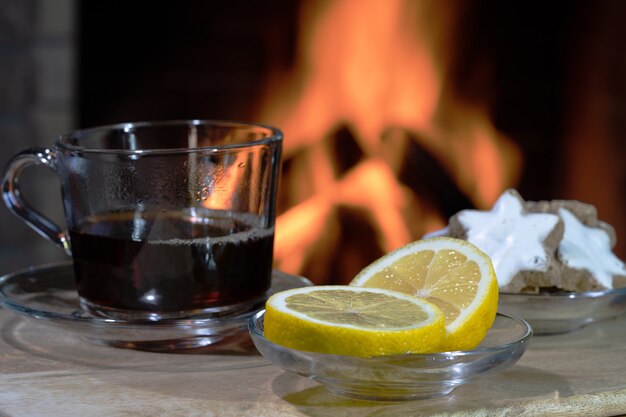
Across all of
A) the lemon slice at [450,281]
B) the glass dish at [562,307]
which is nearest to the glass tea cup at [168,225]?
the lemon slice at [450,281]

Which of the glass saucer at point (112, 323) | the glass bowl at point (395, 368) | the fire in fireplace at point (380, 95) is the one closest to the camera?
the glass bowl at point (395, 368)

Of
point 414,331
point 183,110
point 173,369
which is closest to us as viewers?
point 414,331

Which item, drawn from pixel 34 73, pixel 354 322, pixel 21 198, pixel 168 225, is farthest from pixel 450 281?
pixel 34 73

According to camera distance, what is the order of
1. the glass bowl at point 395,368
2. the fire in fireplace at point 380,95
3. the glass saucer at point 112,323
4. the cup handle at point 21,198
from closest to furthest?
the glass bowl at point 395,368
the glass saucer at point 112,323
the cup handle at point 21,198
the fire in fireplace at point 380,95

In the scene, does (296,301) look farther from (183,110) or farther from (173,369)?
(183,110)

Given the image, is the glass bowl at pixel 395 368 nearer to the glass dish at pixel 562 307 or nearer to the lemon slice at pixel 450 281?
the lemon slice at pixel 450 281

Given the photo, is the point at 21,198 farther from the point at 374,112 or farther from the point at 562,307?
the point at 374,112

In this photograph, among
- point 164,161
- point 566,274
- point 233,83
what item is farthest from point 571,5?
point 164,161
